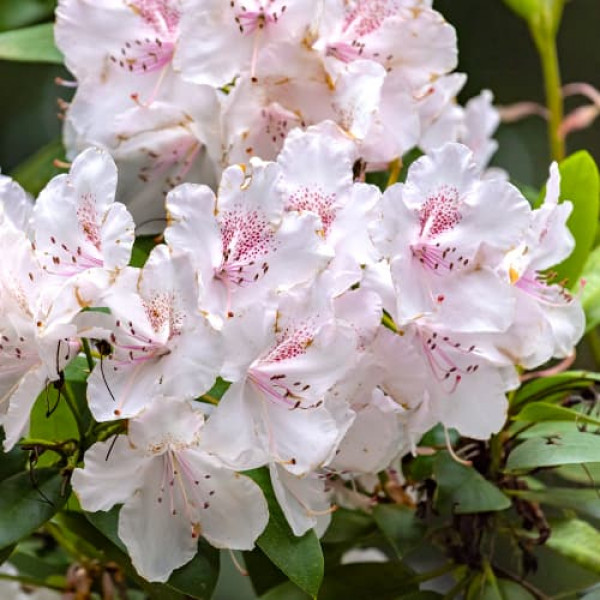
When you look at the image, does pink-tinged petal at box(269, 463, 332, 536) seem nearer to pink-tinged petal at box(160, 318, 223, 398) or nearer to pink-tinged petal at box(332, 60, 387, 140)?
pink-tinged petal at box(160, 318, 223, 398)

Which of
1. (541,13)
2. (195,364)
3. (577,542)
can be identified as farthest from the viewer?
(541,13)

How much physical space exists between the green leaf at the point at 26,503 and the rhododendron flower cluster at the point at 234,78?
24cm

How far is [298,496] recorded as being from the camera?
32.1 inches

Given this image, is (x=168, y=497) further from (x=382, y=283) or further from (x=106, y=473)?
(x=382, y=283)

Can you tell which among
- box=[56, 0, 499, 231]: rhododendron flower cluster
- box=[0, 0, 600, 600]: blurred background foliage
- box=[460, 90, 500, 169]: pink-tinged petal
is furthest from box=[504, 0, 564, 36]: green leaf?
box=[0, 0, 600, 600]: blurred background foliage

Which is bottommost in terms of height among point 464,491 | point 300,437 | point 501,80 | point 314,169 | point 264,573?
point 501,80

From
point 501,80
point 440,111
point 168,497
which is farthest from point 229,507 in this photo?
point 501,80

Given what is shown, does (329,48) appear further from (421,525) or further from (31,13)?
(31,13)

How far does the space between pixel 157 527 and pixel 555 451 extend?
261 millimetres

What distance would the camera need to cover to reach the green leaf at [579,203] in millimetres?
982

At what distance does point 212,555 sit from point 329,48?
36 cm

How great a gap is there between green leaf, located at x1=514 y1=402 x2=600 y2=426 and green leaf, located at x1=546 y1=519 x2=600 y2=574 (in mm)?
100

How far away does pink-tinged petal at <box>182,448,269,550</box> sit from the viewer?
0.80m

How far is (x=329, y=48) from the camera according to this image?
931 millimetres
